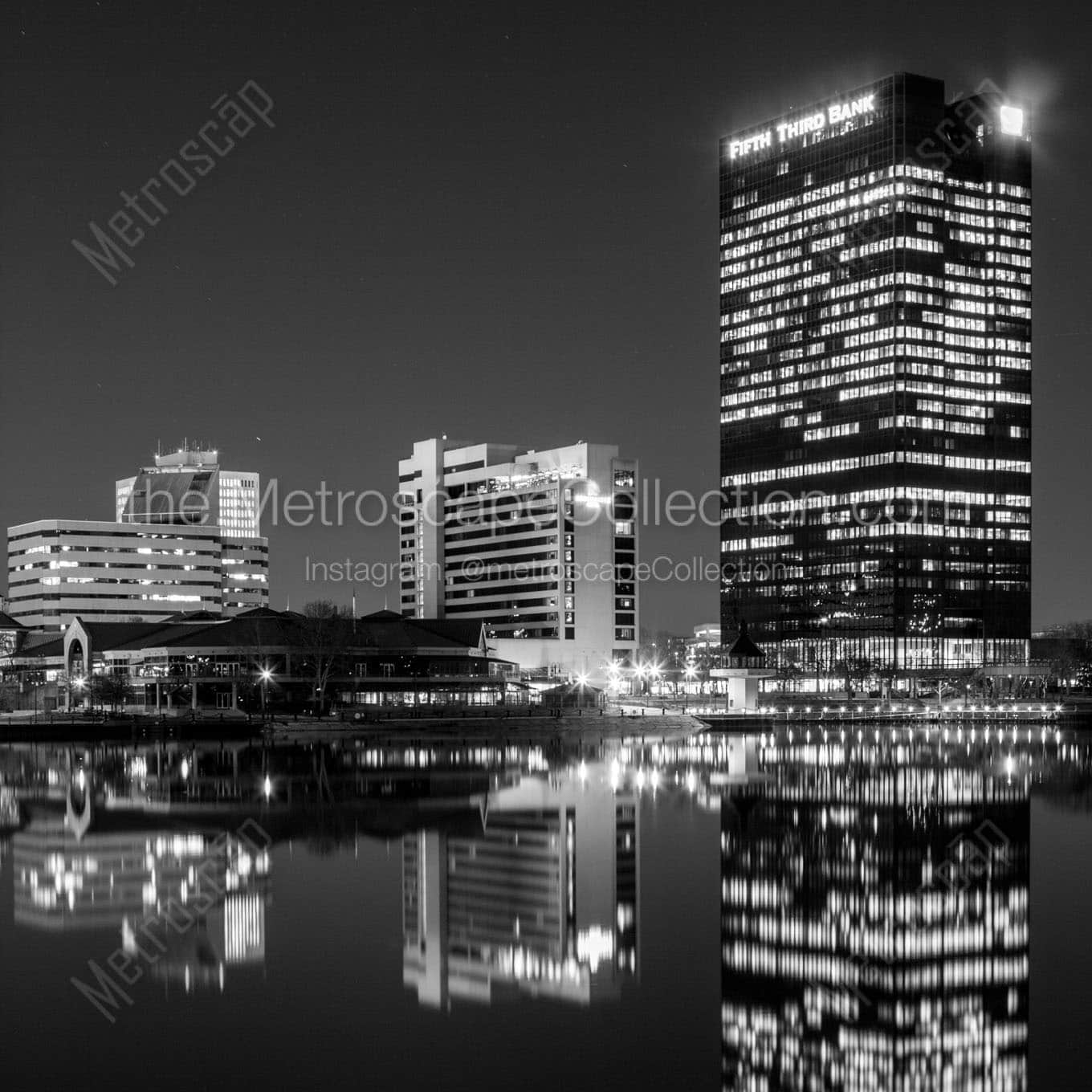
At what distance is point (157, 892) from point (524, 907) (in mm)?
11612

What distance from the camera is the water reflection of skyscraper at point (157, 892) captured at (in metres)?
40.5

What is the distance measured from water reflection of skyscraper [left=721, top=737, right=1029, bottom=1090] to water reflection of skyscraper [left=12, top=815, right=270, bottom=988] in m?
13.4

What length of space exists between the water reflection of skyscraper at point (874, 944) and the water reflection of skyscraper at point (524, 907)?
11.4 ft

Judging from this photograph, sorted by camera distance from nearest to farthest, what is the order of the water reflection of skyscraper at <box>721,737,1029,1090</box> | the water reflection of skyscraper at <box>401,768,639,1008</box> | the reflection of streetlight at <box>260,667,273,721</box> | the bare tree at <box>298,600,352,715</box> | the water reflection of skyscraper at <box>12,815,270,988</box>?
the water reflection of skyscraper at <box>721,737,1029,1090</box> < the water reflection of skyscraper at <box>401,768,639,1008</box> < the water reflection of skyscraper at <box>12,815,270,988</box> < the reflection of streetlight at <box>260,667,273,721</box> < the bare tree at <box>298,600,352,715</box>

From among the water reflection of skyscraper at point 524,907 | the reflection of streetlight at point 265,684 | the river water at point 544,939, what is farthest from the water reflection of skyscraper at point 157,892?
the reflection of streetlight at point 265,684

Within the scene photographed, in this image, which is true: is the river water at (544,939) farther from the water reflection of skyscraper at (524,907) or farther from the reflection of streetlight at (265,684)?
the reflection of streetlight at (265,684)

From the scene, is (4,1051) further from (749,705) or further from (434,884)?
(749,705)

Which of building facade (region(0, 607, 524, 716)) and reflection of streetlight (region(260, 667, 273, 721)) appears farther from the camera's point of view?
building facade (region(0, 607, 524, 716))

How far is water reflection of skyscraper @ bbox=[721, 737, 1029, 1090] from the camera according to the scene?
103 feet

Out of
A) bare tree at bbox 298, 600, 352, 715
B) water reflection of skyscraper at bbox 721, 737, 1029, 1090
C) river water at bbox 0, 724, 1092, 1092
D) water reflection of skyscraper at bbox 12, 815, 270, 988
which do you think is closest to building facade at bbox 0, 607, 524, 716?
bare tree at bbox 298, 600, 352, 715

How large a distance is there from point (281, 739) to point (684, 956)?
3713 inches

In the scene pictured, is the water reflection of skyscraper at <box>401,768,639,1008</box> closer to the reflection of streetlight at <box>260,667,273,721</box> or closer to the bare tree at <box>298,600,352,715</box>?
the reflection of streetlight at <box>260,667,273,721</box>

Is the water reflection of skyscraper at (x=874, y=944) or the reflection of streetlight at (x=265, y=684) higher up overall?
the reflection of streetlight at (x=265, y=684)

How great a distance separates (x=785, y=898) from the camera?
48188mm
